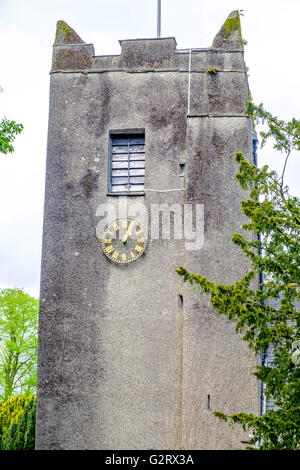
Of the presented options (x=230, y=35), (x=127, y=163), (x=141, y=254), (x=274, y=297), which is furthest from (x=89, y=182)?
A: (x=274, y=297)

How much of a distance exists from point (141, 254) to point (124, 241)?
41 centimetres

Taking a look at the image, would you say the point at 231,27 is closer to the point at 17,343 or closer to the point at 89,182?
the point at 89,182

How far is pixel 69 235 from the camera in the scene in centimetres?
1530

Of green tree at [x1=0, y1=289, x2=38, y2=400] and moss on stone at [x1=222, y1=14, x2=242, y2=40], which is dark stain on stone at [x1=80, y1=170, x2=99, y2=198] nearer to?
moss on stone at [x1=222, y1=14, x2=242, y2=40]

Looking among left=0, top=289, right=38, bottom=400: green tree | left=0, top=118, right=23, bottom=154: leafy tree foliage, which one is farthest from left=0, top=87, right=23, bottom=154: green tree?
left=0, top=289, right=38, bottom=400: green tree

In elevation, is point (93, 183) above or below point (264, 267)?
above

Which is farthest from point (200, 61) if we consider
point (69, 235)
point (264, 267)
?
point (264, 267)

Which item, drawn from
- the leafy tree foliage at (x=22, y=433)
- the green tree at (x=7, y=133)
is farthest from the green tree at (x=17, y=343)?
the green tree at (x=7, y=133)

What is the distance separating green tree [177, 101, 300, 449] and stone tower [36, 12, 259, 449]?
2737 millimetres
